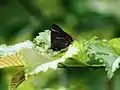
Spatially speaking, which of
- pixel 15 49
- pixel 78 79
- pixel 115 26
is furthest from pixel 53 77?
pixel 15 49

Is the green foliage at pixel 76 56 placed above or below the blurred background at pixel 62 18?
below

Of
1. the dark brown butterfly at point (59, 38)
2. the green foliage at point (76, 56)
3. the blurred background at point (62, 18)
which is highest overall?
the blurred background at point (62, 18)

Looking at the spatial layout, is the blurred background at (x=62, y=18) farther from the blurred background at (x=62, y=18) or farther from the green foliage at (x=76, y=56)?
the green foliage at (x=76, y=56)

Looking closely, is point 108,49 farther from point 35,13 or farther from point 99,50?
point 35,13

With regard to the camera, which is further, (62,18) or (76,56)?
(62,18)

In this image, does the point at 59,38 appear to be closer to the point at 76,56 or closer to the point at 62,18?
the point at 76,56

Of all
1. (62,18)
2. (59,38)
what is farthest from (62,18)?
(59,38)

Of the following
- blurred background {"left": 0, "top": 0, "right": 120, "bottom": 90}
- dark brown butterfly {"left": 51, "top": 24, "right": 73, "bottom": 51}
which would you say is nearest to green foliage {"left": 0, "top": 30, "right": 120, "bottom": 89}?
dark brown butterfly {"left": 51, "top": 24, "right": 73, "bottom": 51}

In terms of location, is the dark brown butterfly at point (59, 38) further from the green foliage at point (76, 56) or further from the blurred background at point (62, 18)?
the blurred background at point (62, 18)

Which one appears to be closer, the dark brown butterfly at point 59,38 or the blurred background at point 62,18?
the dark brown butterfly at point 59,38

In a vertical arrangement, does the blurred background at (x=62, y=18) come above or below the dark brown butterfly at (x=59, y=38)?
above

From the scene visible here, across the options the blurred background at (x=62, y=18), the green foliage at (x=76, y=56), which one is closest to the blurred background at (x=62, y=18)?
the blurred background at (x=62, y=18)
